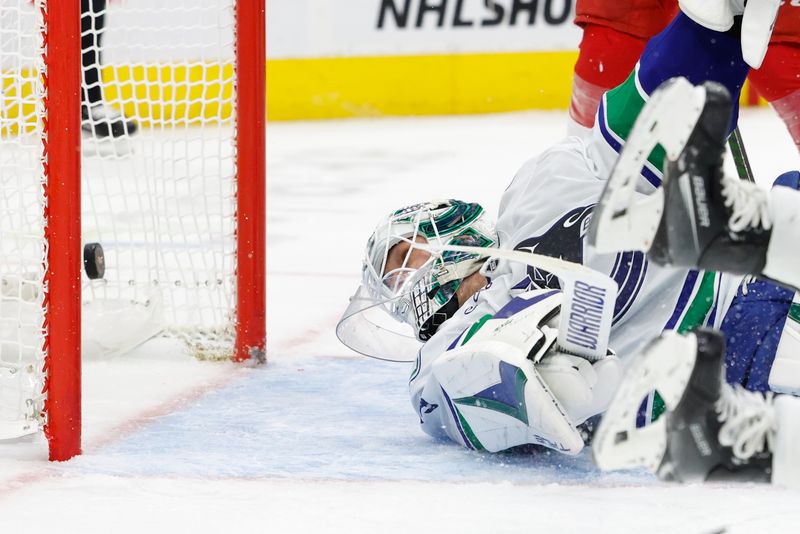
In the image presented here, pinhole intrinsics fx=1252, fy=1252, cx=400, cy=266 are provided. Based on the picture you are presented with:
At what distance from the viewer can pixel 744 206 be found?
3.76ft

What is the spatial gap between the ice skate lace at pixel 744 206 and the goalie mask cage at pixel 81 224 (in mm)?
787

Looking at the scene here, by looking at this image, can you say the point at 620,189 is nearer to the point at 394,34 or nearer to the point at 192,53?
the point at 192,53

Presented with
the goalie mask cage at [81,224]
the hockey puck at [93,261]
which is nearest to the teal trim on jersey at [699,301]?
the goalie mask cage at [81,224]

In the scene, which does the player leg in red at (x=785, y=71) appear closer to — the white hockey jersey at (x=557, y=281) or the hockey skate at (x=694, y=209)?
the white hockey jersey at (x=557, y=281)

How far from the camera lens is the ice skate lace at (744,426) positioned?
1109 millimetres

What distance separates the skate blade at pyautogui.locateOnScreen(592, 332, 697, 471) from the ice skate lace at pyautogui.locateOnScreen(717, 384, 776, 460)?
49 millimetres

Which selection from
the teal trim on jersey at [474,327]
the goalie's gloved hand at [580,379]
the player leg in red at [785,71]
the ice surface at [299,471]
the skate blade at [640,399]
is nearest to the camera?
the skate blade at [640,399]

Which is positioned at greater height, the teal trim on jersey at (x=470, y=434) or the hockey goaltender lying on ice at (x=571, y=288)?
the hockey goaltender lying on ice at (x=571, y=288)

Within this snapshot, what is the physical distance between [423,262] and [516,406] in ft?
1.20

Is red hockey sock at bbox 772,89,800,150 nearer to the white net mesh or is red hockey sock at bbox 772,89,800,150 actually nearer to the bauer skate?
the white net mesh

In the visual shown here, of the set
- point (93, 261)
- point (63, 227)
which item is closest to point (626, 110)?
point (63, 227)

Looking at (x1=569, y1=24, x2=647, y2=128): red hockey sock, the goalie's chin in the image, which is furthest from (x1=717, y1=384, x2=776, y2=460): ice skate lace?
(x1=569, y1=24, x2=647, y2=128): red hockey sock

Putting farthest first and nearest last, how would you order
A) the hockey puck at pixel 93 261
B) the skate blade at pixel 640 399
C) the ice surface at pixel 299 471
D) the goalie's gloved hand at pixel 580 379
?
1. the hockey puck at pixel 93 261
2. the goalie's gloved hand at pixel 580 379
3. the ice surface at pixel 299 471
4. the skate blade at pixel 640 399

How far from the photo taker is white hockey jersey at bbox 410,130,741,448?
1.56m
